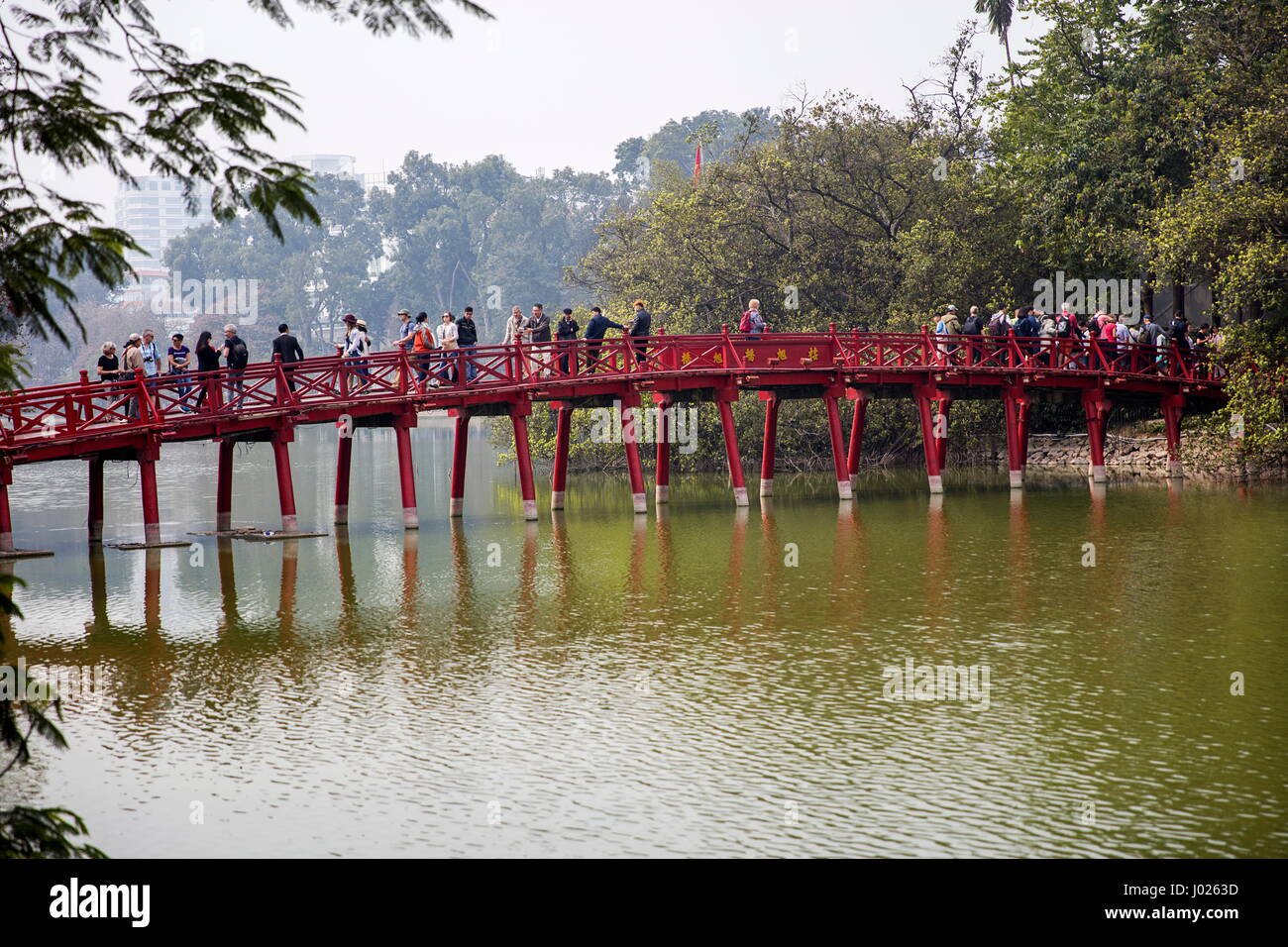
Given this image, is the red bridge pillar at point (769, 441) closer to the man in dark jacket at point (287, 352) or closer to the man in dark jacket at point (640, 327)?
the man in dark jacket at point (640, 327)

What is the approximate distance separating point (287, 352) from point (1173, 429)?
2288 cm

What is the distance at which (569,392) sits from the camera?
1228 inches

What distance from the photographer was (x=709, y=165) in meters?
48.7

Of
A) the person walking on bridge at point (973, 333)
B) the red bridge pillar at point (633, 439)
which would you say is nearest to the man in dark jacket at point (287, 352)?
the red bridge pillar at point (633, 439)

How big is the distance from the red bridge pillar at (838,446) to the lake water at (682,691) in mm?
5385

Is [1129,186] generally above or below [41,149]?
above

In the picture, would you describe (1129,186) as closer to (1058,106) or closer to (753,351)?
(1058,106)

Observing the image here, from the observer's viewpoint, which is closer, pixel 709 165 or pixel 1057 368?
pixel 1057 368

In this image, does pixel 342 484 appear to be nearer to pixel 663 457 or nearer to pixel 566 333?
pixel 566 333

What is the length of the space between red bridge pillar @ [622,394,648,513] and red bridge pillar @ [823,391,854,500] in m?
4.83

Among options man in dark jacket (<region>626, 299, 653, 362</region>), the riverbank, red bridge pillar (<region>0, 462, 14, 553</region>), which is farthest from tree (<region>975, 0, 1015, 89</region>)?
red bridge pillar (<region>0, 462, 14, 553</region>)

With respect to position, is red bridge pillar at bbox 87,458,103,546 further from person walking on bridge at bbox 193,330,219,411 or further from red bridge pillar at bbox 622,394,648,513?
red bridge pillar at bbox 622,394,648,513

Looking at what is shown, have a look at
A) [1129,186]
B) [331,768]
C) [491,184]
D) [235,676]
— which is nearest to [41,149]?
[331,768]

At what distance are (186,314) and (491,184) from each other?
33720mm
